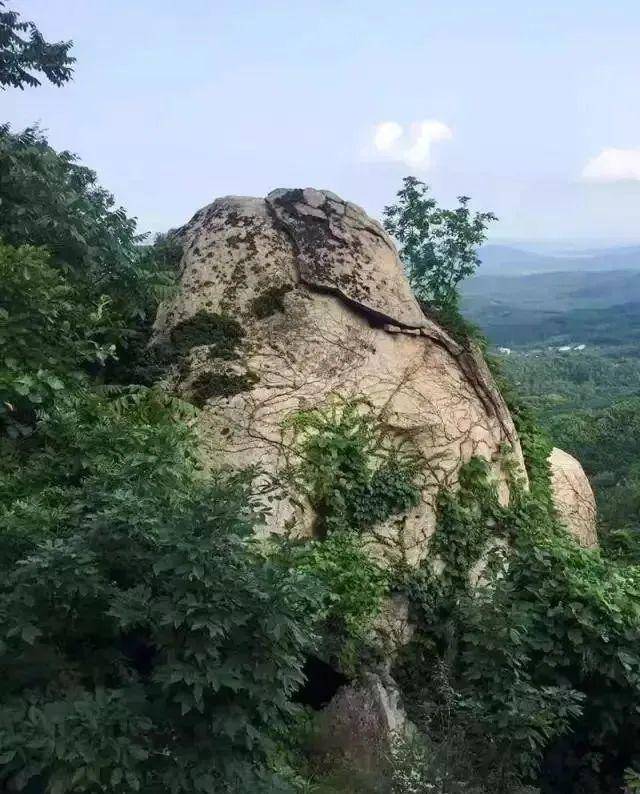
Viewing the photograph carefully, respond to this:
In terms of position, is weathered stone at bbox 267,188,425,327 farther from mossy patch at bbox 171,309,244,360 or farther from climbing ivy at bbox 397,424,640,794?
climbing ivy at bbox 397,424,640,794

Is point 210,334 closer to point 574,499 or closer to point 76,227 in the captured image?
point 76,227

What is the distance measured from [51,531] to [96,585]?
103 centimetres

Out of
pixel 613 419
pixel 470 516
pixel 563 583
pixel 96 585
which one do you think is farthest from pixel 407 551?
pixel 613 419

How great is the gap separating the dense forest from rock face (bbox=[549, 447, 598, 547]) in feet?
4.29

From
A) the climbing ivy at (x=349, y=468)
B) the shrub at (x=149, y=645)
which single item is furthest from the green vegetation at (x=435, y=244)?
the shrub at (x=149, y=645)

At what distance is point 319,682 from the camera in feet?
24.8

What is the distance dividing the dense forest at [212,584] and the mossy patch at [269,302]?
1.61 ft

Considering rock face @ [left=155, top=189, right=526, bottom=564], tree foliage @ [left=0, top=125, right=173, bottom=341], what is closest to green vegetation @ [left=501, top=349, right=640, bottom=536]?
rock face @ [left=155, top=189, right=526, bottom=564]

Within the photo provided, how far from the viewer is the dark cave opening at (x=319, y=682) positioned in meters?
7.49

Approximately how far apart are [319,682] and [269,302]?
176 inches

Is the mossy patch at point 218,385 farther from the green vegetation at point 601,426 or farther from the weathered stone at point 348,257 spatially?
the green vegetation at point 601,426

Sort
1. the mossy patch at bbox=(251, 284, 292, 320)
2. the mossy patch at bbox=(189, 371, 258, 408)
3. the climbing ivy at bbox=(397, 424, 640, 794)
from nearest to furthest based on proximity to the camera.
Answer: the climbing ivy at bbox=(397, 424, 640, 794)
the mossy patch at bbox=(189, 371, 258, 408)
the mossy patch at bbox=(251, 284, 292, 320)

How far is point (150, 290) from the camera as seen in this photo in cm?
878

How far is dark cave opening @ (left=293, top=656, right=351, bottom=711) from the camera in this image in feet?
24.6
